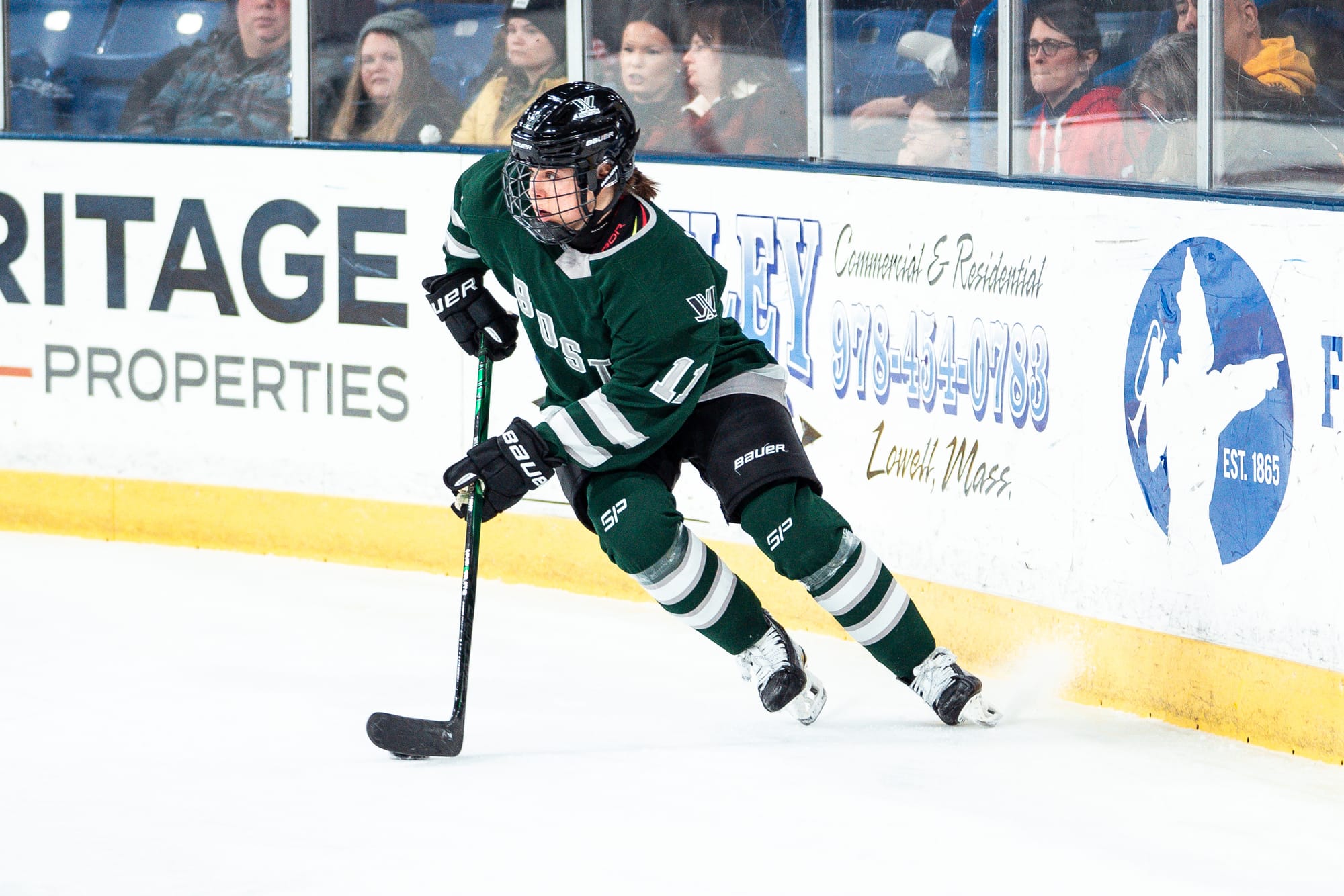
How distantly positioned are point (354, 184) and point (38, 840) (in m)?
2.50

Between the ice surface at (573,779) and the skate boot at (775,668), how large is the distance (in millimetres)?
95

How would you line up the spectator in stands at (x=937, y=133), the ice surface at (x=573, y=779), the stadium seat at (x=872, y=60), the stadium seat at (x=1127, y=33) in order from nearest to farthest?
the ice surface at (x=573, y=779)
the stadium seat at (x=1127, y=33)
the spectator in stands at (x=937, y=133)
the stadium seat at (x=872, y=60)

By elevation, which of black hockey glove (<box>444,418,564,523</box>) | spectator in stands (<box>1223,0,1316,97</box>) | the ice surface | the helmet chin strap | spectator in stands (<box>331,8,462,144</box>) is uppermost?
spectator in stands (<box>331,8,462,144</box>)

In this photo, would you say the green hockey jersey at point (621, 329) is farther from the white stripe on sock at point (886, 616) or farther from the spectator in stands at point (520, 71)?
the spectator in stands at point (520, 71)

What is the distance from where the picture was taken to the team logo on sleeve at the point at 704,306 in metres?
3.09

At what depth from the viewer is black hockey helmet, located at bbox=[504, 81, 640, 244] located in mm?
2988

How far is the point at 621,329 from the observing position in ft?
10.1

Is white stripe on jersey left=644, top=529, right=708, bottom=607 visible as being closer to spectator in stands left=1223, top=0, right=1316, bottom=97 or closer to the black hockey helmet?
the black hockey helmet

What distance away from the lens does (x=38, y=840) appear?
2.74 metres

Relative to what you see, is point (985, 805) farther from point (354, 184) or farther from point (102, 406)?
point (102, 406)

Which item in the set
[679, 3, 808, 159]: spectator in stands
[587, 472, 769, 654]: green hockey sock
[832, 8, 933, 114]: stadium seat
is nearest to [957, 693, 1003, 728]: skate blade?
[587, 472, 769, 654]: green hockey sock

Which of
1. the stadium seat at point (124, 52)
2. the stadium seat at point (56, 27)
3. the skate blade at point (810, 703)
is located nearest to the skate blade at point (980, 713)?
the skate blade at point (810, 703)

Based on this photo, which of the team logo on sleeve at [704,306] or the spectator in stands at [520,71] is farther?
the spectator in stands at [520,71]

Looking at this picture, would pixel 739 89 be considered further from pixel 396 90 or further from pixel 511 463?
pixel 511 463
